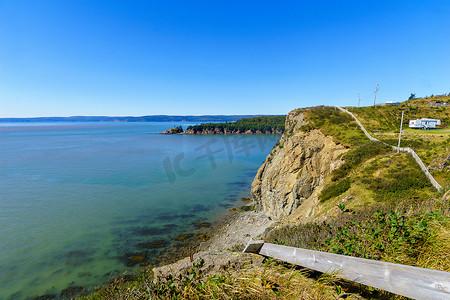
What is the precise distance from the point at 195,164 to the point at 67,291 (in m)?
44.1

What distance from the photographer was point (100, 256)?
20188 mm

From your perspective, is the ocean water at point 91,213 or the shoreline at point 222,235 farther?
the shoreline at point 222,235

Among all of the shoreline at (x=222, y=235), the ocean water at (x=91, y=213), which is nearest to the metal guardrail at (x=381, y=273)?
the ocean water at (x=91, y=213)

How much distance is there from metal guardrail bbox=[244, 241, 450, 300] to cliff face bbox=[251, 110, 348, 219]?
18856 mm

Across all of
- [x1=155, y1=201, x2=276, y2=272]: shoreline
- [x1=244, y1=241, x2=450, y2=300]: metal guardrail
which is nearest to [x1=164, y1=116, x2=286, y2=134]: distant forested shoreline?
[x1=155, y1=201, x2=276, y2=272]: shoreline

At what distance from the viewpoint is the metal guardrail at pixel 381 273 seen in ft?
7.23

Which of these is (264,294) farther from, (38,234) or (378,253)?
(38,234)

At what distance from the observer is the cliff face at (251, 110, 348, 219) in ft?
75.0

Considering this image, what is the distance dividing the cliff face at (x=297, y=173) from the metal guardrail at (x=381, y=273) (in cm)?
1886

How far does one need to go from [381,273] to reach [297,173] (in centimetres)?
2317

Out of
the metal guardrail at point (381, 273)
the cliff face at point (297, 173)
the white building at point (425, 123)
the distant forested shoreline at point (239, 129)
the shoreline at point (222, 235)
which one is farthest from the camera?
the distant forested shoreline at point (239, 129)

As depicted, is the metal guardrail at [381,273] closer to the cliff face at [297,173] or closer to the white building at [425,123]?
the cliff face at [297,173]

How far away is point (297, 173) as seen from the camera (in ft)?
81.3

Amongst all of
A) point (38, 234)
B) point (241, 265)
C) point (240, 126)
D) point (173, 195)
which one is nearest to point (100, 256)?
point (38, 234)
